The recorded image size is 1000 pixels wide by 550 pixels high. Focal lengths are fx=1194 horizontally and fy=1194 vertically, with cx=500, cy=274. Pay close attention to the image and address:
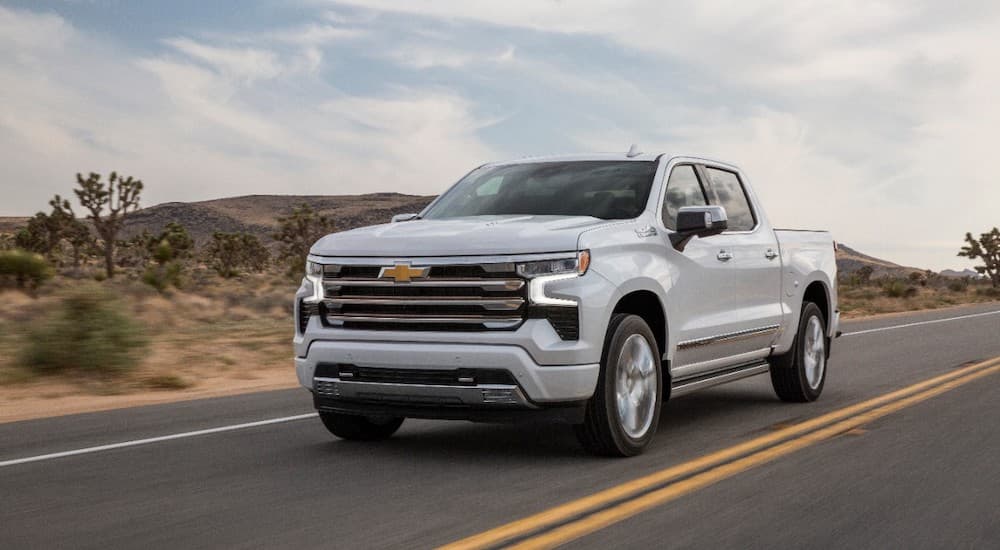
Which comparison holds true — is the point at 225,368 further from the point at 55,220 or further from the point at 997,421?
the point at 55,220

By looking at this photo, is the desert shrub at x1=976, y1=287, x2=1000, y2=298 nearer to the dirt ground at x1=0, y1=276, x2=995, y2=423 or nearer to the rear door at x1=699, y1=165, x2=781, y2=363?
the dirt ground at x1=0, y1=276, x2=995, y2=423

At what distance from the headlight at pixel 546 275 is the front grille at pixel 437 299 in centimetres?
5

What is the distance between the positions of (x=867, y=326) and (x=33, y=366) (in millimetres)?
16301

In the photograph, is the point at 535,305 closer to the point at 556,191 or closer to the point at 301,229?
the point at 556,191

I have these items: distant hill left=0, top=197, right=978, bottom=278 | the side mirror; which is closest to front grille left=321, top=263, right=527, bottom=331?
the side mirror

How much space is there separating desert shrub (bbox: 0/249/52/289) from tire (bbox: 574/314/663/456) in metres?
20.6

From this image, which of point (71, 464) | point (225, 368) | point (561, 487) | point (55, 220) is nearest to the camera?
point (561, 487)

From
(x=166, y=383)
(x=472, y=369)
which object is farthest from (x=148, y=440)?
(x=166, y=383)

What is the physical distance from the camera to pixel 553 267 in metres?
6.77

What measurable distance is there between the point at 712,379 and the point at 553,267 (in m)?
2.35

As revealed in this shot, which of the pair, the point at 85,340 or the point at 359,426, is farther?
the point at 85,340

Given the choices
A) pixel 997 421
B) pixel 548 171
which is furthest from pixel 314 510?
pixel 997 421

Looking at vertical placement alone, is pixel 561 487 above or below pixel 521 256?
below

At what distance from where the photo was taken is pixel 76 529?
17.9ft
